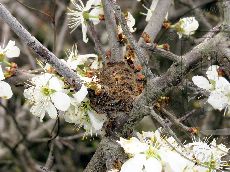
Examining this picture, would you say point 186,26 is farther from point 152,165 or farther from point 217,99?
point 152,165

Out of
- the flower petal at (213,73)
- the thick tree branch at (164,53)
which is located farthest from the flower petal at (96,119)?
the flower petal at (213,73)

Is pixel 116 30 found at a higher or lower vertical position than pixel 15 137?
higher

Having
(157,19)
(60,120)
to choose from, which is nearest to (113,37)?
(157,19)

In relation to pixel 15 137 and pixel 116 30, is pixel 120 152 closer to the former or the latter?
pixel 116 30

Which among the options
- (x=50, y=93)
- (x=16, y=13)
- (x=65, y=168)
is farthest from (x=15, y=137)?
(x=50, y=93)

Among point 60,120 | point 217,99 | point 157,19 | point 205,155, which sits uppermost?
point 157,19

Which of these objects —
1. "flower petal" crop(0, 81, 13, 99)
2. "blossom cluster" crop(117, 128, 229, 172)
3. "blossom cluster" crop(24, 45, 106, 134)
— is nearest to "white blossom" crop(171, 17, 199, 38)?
"blossom cluster" crop(24, 45, 106, 134)

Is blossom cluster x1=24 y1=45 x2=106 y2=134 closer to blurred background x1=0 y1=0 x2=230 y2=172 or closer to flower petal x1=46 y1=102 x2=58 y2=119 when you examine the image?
flower petal x1=46 y1=102 x2=58 y2=119
